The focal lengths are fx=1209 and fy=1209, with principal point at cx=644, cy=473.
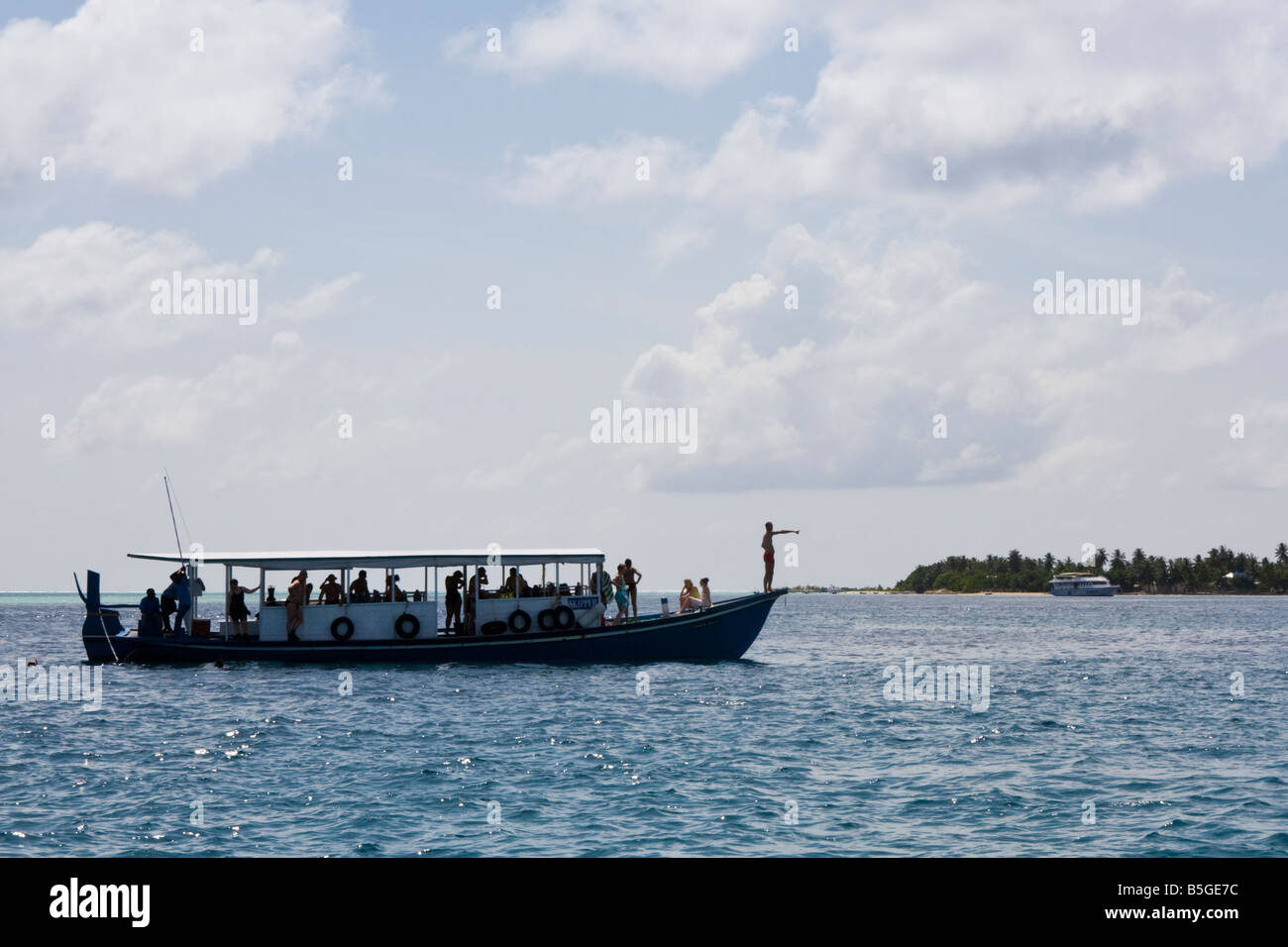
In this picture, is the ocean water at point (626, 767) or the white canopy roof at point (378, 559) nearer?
the ocean water at point (626, 767)

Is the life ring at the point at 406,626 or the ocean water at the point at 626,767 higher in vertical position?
the life ring at the point at 406,626

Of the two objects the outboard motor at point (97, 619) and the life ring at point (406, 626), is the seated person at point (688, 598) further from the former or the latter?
the outboard motor at point (97, 619)

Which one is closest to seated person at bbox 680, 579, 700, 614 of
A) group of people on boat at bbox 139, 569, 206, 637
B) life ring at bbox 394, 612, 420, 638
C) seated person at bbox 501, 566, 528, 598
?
seated person at bbox 501, 566, 528, 598

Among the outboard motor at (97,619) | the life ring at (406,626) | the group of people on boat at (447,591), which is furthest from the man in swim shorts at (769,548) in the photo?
Result: the outboard motor at (97,619)

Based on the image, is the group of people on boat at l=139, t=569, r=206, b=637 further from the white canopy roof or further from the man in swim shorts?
the man in swim shorts

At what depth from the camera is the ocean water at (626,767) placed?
1598 centimetres

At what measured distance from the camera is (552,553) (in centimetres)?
3597

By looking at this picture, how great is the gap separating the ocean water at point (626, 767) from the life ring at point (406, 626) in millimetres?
1333

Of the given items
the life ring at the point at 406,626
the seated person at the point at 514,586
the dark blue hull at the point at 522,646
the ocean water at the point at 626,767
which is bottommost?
the ocean water at the point at 626,767

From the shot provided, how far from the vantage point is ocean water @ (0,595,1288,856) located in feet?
52.4

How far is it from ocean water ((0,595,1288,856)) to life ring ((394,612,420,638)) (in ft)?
4.37

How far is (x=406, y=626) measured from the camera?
120 ft

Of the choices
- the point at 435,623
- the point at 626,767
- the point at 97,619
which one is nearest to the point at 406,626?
the point at 435,623
